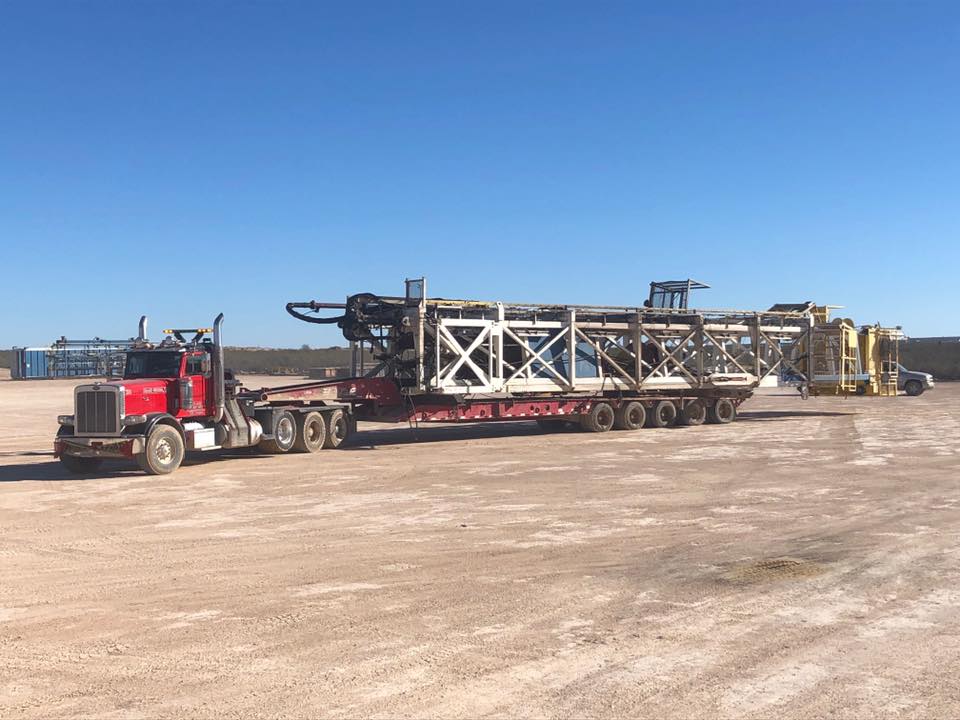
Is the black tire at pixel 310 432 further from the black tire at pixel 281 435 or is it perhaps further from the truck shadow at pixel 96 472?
the truck shadow at pixel 96 472

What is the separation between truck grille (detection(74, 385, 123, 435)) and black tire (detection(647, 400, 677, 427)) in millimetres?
15753

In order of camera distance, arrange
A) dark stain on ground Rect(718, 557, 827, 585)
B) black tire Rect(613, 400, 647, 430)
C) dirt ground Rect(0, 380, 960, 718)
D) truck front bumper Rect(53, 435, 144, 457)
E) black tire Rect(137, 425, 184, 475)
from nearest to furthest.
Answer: dirt ground Rect(0, 380, 960, 718) < dark stain on ground Rect(718, 557, 827, 585) < truck front bumper Rect(53, 435, 144, 457) < black tire Rect(137, 425, 184, 475) < black tire Rect(613, 400, 647, 430)

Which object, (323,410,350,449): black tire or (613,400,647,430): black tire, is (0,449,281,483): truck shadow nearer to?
(323,410,350,449): black tire

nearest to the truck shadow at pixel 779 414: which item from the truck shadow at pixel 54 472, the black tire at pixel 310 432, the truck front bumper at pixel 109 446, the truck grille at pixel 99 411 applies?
the black tire at pixel 310 432

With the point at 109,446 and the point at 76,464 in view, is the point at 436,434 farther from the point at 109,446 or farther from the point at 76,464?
the point at 109,446

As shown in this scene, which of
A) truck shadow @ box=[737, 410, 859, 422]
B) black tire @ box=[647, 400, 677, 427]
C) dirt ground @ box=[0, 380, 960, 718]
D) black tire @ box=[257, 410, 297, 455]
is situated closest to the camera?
dirt ground @ box=[0, 380, 960, 718]

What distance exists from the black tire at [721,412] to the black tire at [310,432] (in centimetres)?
1312

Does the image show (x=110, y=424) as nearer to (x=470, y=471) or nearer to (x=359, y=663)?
(x=470, y=471)

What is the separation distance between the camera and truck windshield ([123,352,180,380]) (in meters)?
18.1

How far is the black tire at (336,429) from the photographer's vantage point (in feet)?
70.5

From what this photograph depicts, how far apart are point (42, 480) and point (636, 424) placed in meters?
16.1

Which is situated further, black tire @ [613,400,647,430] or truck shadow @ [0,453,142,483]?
black tire @ [613,400,647,430]

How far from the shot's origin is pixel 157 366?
18125mm

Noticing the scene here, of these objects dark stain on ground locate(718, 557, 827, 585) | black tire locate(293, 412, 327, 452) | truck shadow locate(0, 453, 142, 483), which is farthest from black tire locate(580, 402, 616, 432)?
dark stain on ground locate(718, 557, 827, 585)
